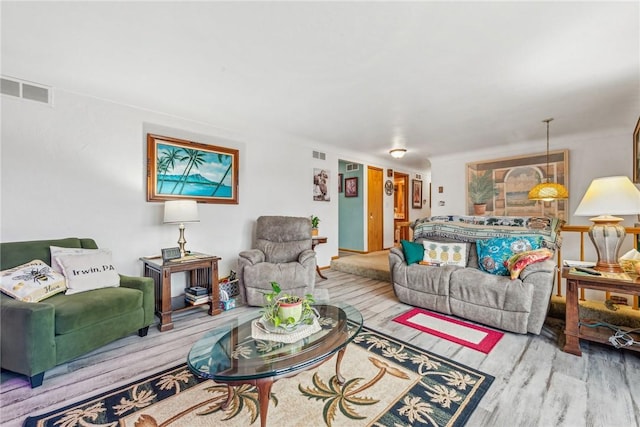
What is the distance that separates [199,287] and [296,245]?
50.7 inches

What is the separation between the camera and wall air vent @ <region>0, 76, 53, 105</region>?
2.39 m

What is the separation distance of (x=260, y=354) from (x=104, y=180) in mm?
2713

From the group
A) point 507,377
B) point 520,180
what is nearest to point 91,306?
point 507,377

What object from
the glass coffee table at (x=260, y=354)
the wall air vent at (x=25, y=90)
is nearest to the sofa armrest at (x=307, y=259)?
the glass coffee table at (x=260, y=354)

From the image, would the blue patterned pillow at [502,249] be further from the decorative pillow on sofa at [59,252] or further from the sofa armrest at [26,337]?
the decorative pillow on sofa at [59,252]

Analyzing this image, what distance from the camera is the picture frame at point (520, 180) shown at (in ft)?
15.5

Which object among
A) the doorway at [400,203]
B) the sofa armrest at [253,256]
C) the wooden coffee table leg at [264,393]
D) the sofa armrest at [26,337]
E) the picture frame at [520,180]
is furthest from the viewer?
the doorway at [400,203]

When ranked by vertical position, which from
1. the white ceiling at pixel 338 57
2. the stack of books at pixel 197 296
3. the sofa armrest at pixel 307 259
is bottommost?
the stack of books at pixel 197 296

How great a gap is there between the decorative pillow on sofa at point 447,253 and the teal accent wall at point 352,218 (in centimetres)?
316

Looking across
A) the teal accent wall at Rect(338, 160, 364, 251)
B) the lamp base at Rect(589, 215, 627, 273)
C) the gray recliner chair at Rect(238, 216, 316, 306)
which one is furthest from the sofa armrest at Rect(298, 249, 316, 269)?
the teal accent wall at Rect(338, 160, 364, 251)

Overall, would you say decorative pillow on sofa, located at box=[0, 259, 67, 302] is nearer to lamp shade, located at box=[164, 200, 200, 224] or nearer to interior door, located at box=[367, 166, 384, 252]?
lamp shade, located at box=[164, 200, 200, 224]

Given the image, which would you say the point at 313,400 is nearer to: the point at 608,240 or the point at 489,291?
the point at 489,291

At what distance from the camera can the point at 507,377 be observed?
183cm

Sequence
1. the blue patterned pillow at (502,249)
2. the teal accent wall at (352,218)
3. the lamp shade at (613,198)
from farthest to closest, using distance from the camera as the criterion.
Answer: the teal accent wall at (352,218) < the blue patterned pillow at (502,249) < the lamp shade at (613,198)
